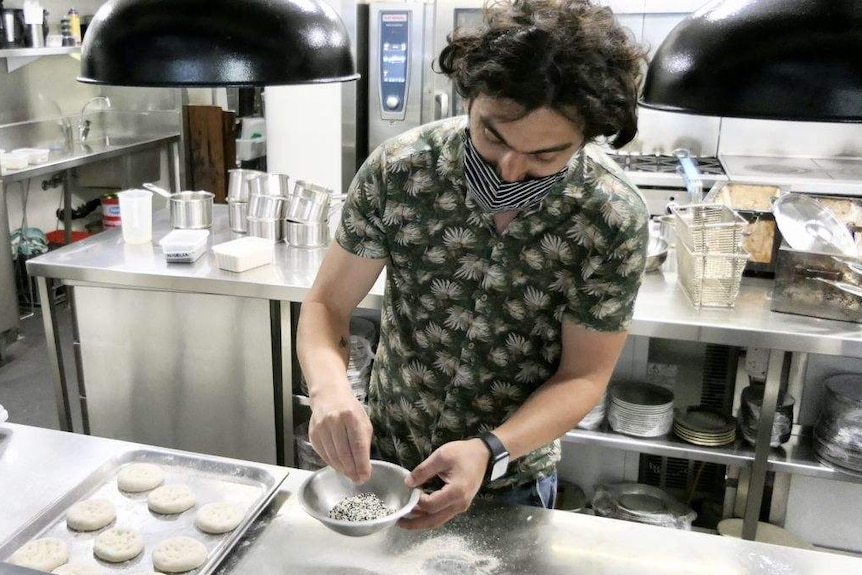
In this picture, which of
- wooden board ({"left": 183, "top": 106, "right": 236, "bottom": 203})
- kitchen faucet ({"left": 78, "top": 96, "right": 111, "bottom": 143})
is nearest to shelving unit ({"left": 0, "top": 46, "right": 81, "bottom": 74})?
kitchen faucet ({"left": 78, "top": 96, "right": 111, "bottom": 143})

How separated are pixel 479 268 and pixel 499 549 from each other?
1.57 ft

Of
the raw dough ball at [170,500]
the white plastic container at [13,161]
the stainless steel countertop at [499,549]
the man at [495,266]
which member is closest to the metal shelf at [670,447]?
the man at [495,266]

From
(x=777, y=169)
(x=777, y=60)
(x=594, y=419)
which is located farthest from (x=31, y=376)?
(x=777, y=169)

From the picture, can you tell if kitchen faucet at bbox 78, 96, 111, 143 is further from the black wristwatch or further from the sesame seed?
the black wristwatch

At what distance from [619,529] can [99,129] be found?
5.31m

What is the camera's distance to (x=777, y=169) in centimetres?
419

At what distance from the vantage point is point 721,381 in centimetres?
Answer: 251

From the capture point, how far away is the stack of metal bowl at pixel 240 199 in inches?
113

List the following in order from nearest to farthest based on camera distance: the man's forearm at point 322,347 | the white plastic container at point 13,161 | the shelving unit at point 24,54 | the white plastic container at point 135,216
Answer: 1. the man's forearm at point 322,347
2. the white plastic container at point 135,216
3. the white plastic container at point 13,161
4. the shelving unit at point 24,54

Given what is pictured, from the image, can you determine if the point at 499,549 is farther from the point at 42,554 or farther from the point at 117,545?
the point at 42,554

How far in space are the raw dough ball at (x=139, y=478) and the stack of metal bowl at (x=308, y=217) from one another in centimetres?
137

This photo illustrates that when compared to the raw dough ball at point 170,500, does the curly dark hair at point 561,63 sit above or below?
above

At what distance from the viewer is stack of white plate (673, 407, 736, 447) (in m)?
2.23

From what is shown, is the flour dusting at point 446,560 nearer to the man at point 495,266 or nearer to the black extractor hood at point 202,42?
the man at point 495,266
